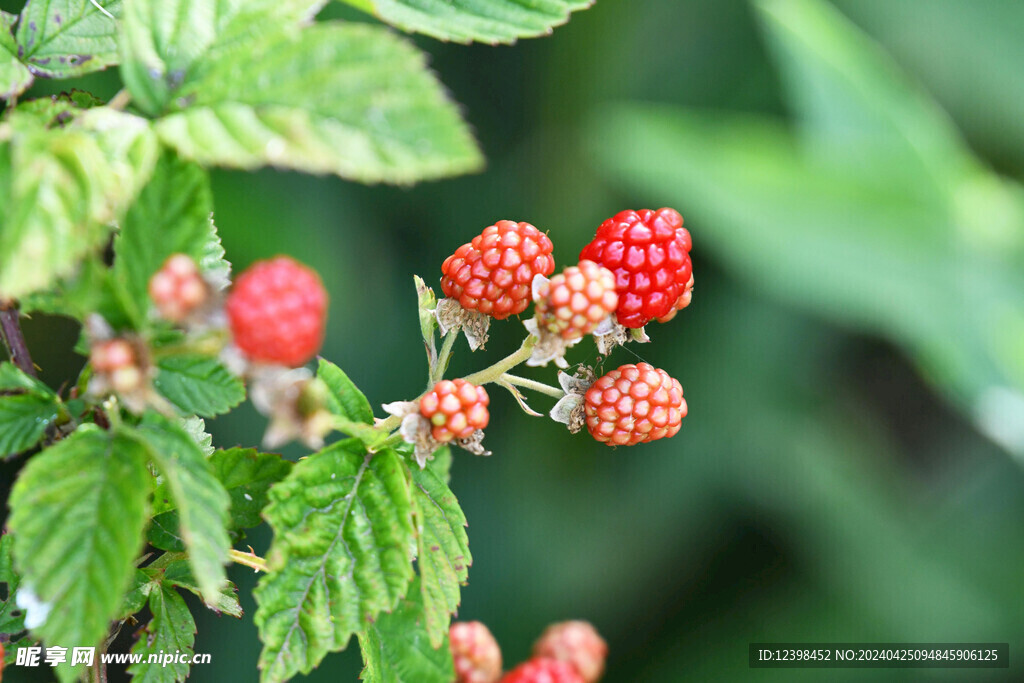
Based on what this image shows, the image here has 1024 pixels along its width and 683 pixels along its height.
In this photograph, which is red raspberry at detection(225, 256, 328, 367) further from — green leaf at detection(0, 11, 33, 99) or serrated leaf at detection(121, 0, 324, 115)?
green leaf at detection(0, 11, 33, 99)

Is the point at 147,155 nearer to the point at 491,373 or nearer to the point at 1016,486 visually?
the point at 491,373

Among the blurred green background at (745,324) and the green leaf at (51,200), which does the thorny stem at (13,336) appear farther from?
the blurred green background at (745,324)

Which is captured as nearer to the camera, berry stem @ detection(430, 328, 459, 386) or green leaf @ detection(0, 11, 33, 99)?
green leaf @ detection(0, 11, 33, 99)

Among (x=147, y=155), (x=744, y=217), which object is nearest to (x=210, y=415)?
(x=147, y=155)

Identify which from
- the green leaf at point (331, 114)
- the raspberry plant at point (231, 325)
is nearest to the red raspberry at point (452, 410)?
the raspberry plant at point (231, 325)

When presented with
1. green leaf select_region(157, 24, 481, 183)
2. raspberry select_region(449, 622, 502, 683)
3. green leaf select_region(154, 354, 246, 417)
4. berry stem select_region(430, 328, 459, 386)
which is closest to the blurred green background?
raspberry select_region(449, 622, 502, 683)

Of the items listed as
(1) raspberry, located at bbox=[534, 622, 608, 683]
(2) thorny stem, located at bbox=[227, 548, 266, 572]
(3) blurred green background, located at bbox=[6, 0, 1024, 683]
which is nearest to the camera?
(2) thorny stem, located at bbox=[227, 548, 266, 572]

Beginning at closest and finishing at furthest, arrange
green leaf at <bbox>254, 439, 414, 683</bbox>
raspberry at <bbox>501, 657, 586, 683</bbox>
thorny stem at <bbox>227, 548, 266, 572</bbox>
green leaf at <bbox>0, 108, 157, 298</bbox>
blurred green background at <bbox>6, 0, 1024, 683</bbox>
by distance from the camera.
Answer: green leaf at <bbox>0, 108, 157, 298</bbox>
green leaf at <bbox>254, 439, 414, 683</bbox>
thorny stem at <bbox>227, 548, 266, 572</bbox>
raspberry at <bbox>501, 657, 586, 683</bbox>
blurred green background at <bbox>6, 0, 1024, 683</bbox>
